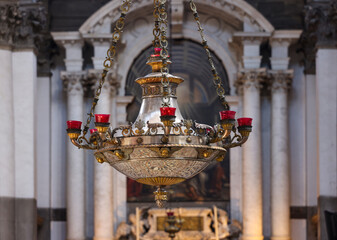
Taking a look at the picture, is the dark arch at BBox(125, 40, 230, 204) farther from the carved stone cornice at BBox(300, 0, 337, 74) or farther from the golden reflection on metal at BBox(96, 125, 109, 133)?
the golden reflection on metal at BBox(96, 125, 109, 133)

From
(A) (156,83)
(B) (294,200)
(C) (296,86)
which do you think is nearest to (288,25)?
Answer: (C) (296,86)

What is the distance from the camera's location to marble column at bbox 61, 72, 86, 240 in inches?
620

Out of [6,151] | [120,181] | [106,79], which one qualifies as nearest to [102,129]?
[6,151]

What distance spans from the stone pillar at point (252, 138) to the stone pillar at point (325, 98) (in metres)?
1.14

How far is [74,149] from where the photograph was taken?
15930 millimetres

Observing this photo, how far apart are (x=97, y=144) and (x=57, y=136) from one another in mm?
9035

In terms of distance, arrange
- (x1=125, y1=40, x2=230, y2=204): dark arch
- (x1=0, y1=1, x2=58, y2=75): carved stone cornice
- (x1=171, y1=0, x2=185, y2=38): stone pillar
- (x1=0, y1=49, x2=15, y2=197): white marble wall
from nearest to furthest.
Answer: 1. (x1=0, y1=49, x2=15, y2=197): white marble wall
2. (x1=0, y1=1, x2=58, y2=75): carved stone cornice
3. (x1=171, y1=0, x2=185, y2=38): stone pillar
4. (x1=125, y1=40, x2=230, y2=204): dark arch

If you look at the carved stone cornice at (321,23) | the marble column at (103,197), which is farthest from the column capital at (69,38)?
the carved stone cornice at (321,23)

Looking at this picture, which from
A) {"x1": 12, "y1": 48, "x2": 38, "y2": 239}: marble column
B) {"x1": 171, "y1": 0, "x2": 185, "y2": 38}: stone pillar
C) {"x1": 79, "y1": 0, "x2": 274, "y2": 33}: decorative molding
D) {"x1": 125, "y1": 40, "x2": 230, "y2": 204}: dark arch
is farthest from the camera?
{"x1": 125, "y1": 40, "x2": 230, "y2": 204}: dark arch

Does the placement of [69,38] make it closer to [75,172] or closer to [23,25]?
[23,25]

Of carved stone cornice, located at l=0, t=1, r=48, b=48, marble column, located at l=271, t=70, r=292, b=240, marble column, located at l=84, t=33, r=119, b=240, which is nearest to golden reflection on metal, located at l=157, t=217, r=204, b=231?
marble column, located at l=84, t=33, r=119, b=240

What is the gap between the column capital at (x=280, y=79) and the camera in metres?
15.8

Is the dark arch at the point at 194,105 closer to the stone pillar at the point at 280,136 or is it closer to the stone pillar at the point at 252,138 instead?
the stone pillar at the point at 252,138

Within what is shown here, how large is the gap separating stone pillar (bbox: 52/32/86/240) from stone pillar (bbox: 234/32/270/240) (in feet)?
10.4
